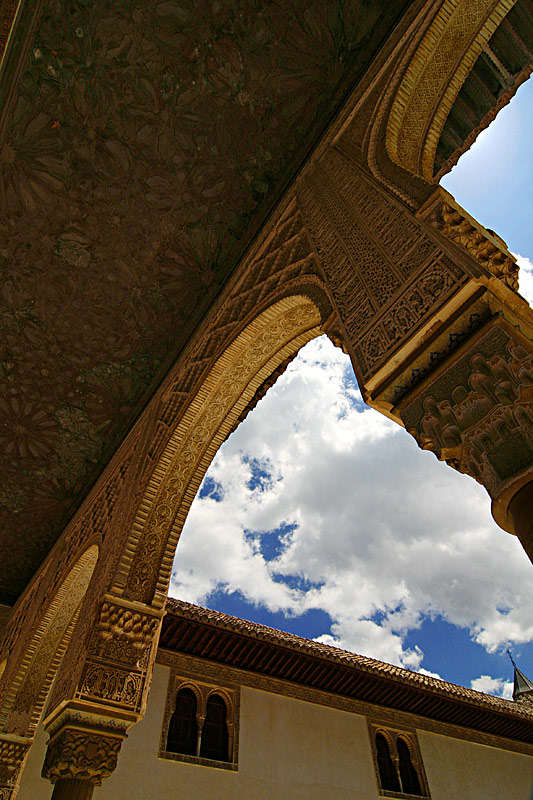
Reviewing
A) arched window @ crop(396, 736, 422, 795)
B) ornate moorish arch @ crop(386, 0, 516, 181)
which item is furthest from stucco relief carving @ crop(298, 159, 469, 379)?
arched window @ crop(396, 736, 422, 795)

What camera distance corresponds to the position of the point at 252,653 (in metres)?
7.27

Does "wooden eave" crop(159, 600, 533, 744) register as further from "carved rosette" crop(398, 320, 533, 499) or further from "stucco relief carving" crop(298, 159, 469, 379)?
"carved rosette" crop(398, 320, 533, 499)

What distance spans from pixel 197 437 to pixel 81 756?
1.97 metres

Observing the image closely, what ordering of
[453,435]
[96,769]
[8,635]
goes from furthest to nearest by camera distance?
[8,635] < [96,769] < [453,435]

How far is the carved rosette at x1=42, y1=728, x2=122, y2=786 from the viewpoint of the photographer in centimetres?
281

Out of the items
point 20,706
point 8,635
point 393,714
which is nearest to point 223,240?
point 20,706

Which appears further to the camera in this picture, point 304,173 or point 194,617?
point 194,617

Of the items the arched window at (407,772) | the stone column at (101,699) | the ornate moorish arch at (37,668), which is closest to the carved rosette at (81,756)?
the stone column at (101,699)

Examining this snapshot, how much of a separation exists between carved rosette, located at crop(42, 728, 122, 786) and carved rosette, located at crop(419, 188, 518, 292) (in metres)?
3.02

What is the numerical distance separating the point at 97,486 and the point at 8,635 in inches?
84.0

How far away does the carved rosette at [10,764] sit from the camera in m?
4.14

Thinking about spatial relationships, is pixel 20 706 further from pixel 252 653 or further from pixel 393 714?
pixel 393 714

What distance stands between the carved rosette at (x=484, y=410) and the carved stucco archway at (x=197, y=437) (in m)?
1.64

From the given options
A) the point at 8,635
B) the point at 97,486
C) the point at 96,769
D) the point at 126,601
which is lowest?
the point at 96,769
